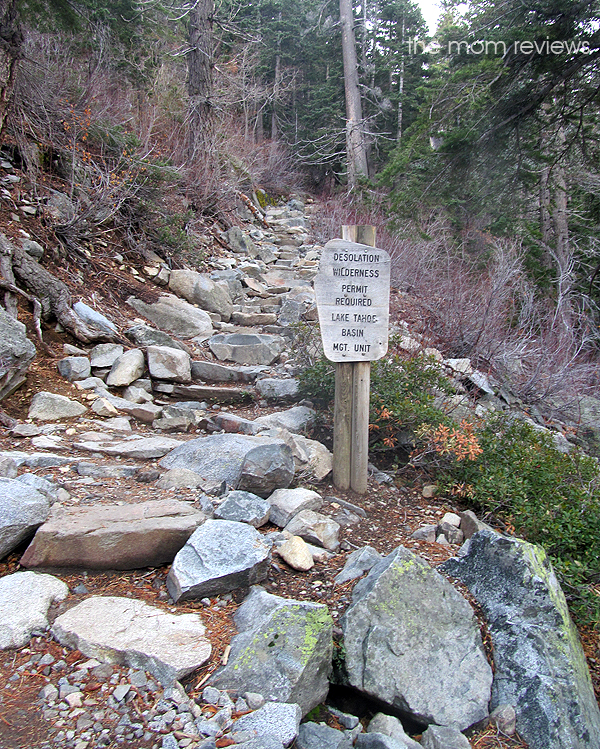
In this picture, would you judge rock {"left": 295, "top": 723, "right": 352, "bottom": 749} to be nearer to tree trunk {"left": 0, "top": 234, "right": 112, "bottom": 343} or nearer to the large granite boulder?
the large granite boulder

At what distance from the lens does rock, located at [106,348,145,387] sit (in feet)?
18.3

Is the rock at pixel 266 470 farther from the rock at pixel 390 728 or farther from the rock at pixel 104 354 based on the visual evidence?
the rock at pixel 104 354

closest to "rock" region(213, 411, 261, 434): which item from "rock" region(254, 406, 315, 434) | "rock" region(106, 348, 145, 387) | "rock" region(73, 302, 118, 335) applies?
"rock" region(254, 406, 315, 434)

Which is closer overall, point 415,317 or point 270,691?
point 270,691

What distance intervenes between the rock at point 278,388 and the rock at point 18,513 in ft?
10.0

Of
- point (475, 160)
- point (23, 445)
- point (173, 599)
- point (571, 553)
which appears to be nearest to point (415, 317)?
point (475, 160)

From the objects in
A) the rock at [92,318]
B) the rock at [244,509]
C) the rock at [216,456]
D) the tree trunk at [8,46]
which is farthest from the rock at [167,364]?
the tree trunk at [8,46]

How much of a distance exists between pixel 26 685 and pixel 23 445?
2.36m

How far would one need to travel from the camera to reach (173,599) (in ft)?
8.71

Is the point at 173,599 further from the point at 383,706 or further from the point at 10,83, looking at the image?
the point at 10,83

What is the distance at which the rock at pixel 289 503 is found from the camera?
137 inches

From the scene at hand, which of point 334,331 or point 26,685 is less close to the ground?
point 334,331

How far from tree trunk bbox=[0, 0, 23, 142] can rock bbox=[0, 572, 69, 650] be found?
16.8 feet

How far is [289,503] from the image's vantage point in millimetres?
3555
